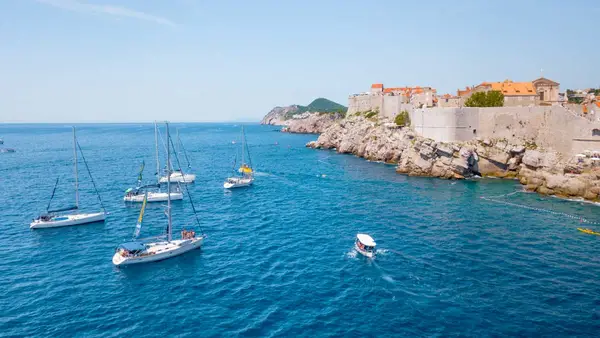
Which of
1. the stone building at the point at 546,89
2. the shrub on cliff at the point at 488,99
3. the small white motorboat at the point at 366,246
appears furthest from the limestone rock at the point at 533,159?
the small white motorboat at the point at 366,246

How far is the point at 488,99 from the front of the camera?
73.2 metres

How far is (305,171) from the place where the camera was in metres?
77.1

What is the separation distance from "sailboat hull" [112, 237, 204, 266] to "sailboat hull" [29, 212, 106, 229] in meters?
12.7

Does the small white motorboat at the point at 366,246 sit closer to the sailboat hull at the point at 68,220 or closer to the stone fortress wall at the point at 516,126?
the sailboat hull at the point at 68,220

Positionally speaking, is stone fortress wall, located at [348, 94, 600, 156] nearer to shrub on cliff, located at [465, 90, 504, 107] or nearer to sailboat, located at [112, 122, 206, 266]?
shrub on cliff, located at [465, 90, 504, 107]

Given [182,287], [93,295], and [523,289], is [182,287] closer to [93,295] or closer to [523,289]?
[93,295]

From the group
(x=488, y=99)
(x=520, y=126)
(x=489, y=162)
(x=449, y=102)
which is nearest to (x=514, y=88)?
(x=488, y=99)

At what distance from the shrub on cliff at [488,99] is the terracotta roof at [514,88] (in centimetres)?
420

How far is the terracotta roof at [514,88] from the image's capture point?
76800 mm

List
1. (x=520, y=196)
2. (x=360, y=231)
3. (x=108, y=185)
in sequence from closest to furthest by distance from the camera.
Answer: (x=360, y=231) → (x=520, y=196) → (x=108, y=185)

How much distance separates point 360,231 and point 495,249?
478 inches

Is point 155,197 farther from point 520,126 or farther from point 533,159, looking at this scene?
point 520,126

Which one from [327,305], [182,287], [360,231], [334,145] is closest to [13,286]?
[182,287]

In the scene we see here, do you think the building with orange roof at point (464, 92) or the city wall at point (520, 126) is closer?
the city wall at point (520, 126)
